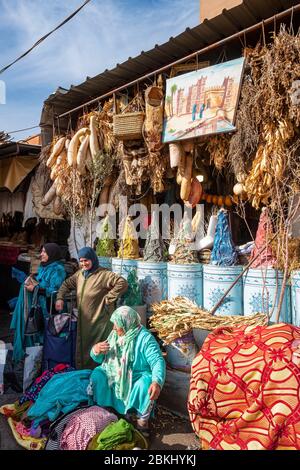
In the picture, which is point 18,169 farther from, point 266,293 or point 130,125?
point 266,293

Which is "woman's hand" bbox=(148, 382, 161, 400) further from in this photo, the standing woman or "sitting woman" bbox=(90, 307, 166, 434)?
the standing woman

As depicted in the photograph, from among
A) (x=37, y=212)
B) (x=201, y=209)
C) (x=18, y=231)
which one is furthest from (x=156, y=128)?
(x=18, y=231)

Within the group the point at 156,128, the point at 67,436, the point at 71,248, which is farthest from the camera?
the point at 71,248

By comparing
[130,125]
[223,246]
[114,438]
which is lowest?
[114,438]

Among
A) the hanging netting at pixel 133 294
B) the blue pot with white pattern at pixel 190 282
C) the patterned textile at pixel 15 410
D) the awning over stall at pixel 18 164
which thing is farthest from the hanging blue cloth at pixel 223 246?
the awning over stall at pixel 18 164

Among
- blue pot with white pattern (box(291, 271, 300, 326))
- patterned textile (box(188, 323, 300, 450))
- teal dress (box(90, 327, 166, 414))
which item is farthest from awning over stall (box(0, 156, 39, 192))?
patterned textile (box(188, 323, 300, 450))

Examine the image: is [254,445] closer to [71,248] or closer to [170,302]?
[170,302]

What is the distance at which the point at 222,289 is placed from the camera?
4.30 meters

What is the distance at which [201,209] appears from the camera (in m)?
5.10

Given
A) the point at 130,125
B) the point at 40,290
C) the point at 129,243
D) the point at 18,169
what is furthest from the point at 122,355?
the point at 18,169

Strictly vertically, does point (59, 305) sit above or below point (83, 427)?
above

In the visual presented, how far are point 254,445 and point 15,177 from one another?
715 cm

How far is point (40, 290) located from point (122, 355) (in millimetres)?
1681

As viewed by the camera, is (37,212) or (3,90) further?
(37,212)
